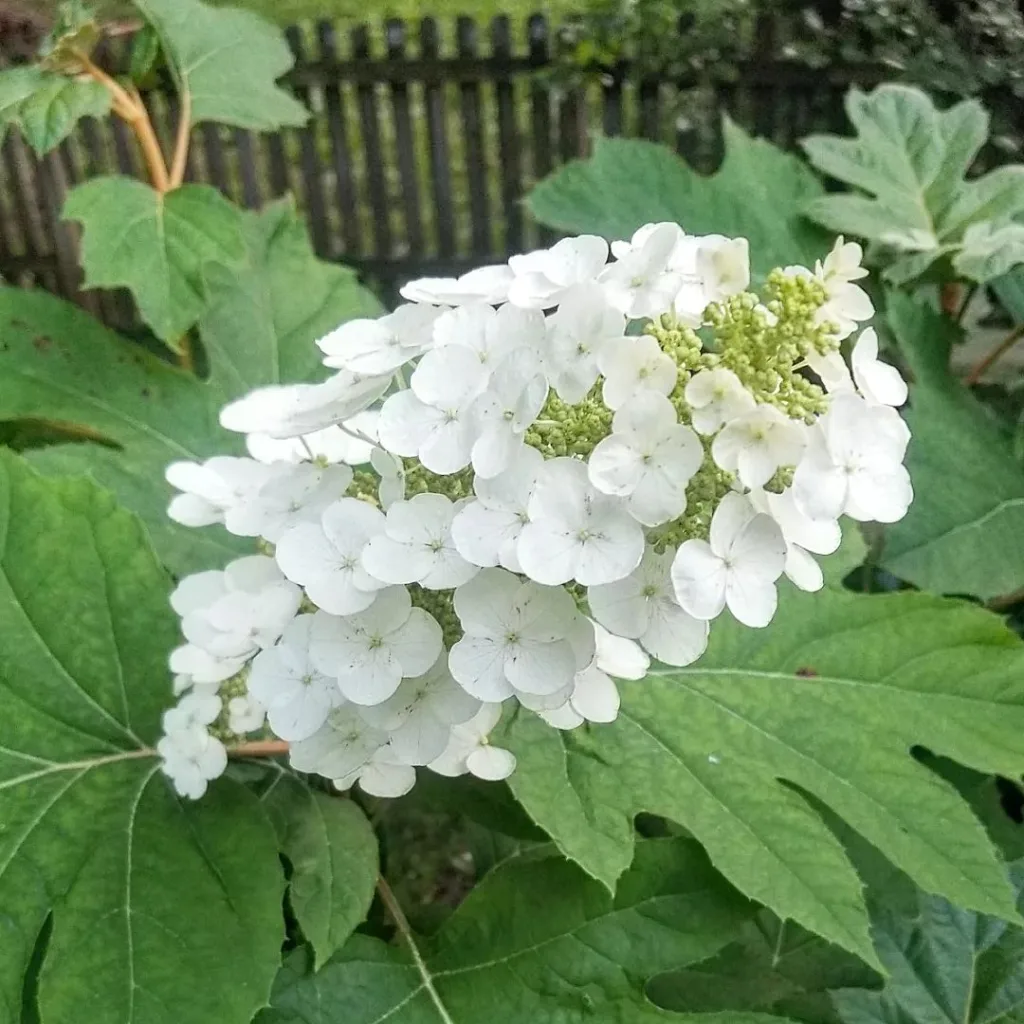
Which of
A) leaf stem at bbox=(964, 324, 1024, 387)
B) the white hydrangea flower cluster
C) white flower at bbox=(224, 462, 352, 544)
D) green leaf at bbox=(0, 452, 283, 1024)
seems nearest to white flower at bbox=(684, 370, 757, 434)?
the white hydrangea flower cluster

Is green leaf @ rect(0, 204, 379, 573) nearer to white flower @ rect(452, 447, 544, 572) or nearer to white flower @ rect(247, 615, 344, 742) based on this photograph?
white flower @ rect(247, 615, 344, 742)

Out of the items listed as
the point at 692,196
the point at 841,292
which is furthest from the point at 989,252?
the point at 841,292

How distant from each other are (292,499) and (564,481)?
189 millimetres

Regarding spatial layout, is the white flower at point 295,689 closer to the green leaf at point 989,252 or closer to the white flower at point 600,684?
the white flower at point 600,684

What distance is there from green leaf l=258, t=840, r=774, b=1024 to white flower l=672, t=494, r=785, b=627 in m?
0.32

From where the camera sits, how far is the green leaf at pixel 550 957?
2.34 feet

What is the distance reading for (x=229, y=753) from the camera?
73 centimetres

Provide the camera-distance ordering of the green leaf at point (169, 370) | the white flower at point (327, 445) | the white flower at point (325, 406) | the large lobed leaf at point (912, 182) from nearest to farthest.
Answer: the white flower at point (325, 406) < the white flower at point (327, 445) < the green leaf at point (169, 370) < the large lobed leaf at point (912, 182)

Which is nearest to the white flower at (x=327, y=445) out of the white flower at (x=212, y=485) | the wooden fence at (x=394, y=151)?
the white flower at (x=212, y=485)

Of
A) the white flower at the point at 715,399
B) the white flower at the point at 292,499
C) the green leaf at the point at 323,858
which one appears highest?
the white flower at the point at 715,399

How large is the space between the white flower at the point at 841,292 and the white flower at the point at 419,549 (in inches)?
8.0

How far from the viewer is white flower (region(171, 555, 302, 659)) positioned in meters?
0.58

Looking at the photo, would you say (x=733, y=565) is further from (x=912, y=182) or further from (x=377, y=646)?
(x=912, y=182)

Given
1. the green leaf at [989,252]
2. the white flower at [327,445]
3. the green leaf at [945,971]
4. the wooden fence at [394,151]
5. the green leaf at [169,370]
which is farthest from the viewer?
the wooden fence at [394,151]
